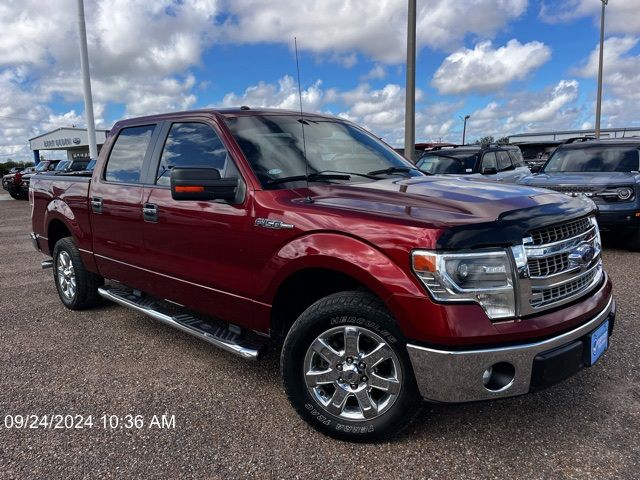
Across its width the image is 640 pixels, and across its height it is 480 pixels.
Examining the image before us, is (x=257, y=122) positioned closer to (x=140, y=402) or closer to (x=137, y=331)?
(x=140, y=402)

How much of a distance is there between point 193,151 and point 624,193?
639 cm

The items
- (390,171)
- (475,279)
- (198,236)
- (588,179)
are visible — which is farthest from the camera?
(588,179)

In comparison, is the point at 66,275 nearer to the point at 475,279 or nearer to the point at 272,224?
the point at 272,224

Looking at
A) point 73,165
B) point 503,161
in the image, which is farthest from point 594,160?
point 73,165

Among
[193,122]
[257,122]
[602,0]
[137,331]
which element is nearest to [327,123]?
[257,122]

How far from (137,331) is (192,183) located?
7.24 feet

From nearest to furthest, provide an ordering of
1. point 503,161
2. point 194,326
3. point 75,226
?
point 194,326
point 75,226
point 503,161

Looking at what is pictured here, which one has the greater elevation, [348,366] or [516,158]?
[516,158]

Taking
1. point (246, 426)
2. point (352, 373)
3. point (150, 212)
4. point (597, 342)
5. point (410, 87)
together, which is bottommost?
point (246, 426)

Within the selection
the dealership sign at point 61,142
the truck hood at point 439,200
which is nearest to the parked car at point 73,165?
the truck hood at point 439,200

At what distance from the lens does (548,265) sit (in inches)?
98.1

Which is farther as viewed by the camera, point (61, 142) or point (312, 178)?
point (61, 142)

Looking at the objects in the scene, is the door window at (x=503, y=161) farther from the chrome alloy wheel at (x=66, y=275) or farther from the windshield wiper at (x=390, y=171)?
the chrome alloy wheel at (x=66, y=275)

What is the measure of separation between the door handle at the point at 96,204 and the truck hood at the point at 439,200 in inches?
89.2
